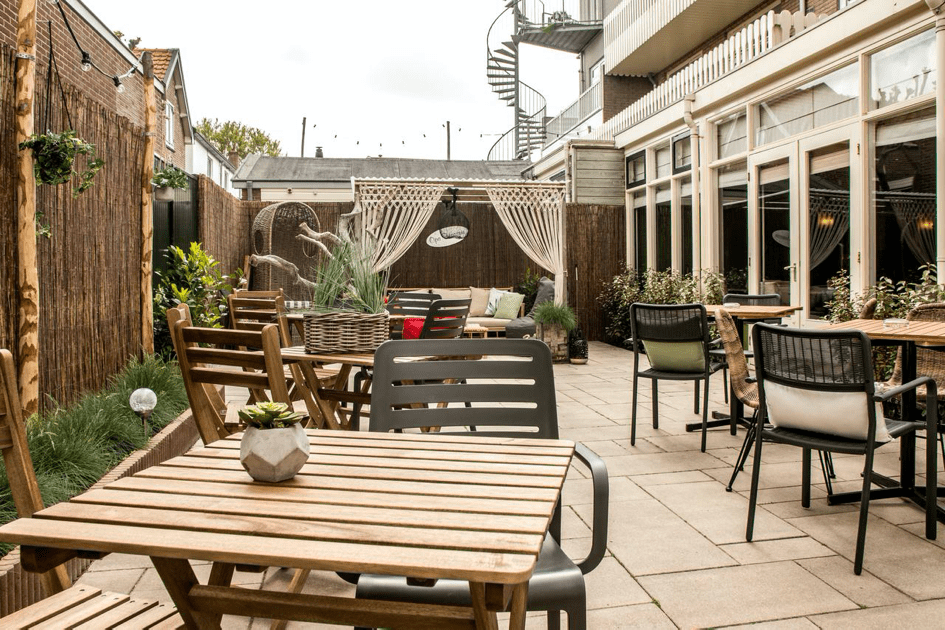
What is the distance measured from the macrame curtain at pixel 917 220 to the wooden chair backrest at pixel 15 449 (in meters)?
5.97

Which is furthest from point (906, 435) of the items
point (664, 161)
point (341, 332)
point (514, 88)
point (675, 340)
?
point (514, 88)

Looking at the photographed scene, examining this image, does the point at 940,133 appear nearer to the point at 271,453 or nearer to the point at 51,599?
the point at 271,453

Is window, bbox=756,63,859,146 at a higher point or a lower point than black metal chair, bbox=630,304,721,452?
higher

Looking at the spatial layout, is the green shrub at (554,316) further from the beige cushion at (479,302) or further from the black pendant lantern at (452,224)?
the black pendant lantern at (452,224)

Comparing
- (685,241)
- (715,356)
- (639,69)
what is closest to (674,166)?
(685,241)

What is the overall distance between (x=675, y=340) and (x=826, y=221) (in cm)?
318

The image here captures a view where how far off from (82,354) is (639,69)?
10942 mm

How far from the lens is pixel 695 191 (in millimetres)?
8945

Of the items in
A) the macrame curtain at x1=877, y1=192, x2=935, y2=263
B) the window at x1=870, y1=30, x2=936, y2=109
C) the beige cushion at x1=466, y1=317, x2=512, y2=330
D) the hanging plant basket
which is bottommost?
the beige cushion at x1=466, y1=317, x2=512, y2=330

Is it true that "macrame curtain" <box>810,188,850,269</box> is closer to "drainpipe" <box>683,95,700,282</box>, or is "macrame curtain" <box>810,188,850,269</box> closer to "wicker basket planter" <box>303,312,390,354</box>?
"drainpipe" <box>683,95,700,282</box>

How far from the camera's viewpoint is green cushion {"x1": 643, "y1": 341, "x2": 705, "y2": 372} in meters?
4.28

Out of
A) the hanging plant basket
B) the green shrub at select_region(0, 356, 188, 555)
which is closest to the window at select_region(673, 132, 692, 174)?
the hanging plant basket

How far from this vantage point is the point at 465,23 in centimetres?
1891

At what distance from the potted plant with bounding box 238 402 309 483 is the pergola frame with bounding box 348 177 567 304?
27.4ft
